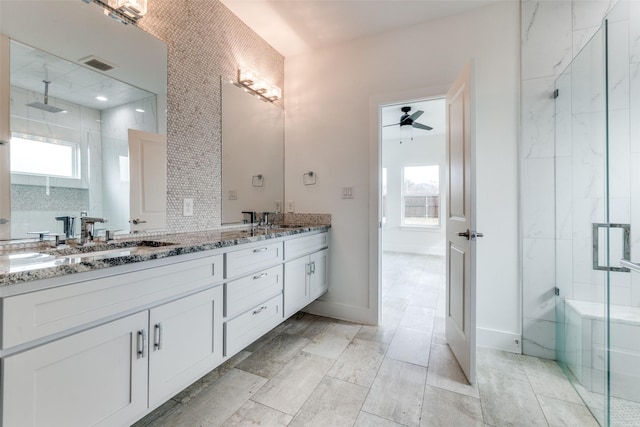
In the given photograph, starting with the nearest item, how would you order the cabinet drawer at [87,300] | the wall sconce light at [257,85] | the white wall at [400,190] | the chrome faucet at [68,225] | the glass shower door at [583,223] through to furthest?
the cabinet drawer at [87,300] → the chrome faucet at [68,225] → the glass shower door at [583,223] → the wall sconce light at [257,85] → the white wall at [400,190]

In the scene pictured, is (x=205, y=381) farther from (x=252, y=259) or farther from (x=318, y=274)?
(x=318, y=274)

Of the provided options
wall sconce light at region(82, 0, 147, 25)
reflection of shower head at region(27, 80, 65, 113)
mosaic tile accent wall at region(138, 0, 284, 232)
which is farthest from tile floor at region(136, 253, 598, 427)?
wall sconce light at region(82, 0, 147, 25)

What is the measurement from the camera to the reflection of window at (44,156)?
1245 mm

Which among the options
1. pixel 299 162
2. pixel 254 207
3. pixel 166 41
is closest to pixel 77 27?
pixel 166 41

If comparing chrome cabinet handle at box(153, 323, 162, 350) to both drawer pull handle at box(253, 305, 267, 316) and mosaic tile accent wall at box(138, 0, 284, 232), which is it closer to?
drawer pull handle at box(253, 305, 267, 316)

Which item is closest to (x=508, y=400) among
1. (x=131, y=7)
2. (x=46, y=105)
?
(x=46, y=105)

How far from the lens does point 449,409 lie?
1492mm

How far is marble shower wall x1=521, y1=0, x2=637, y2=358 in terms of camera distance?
1.91 meters

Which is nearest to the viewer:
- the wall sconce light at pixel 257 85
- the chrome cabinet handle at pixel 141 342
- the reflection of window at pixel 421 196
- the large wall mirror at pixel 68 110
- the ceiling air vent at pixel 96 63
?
the chrome cabinet handle at pixel 141 342

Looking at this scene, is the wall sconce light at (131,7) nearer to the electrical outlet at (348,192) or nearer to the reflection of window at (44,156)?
the reflection of window at (44,156)

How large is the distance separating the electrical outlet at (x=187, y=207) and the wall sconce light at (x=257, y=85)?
3.88 ft

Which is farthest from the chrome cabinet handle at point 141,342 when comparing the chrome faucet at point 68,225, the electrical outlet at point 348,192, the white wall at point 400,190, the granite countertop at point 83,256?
the white wall at point 400,190

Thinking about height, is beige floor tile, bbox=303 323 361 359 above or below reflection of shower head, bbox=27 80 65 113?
below

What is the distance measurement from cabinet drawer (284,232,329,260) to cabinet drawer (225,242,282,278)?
0.37 ft
